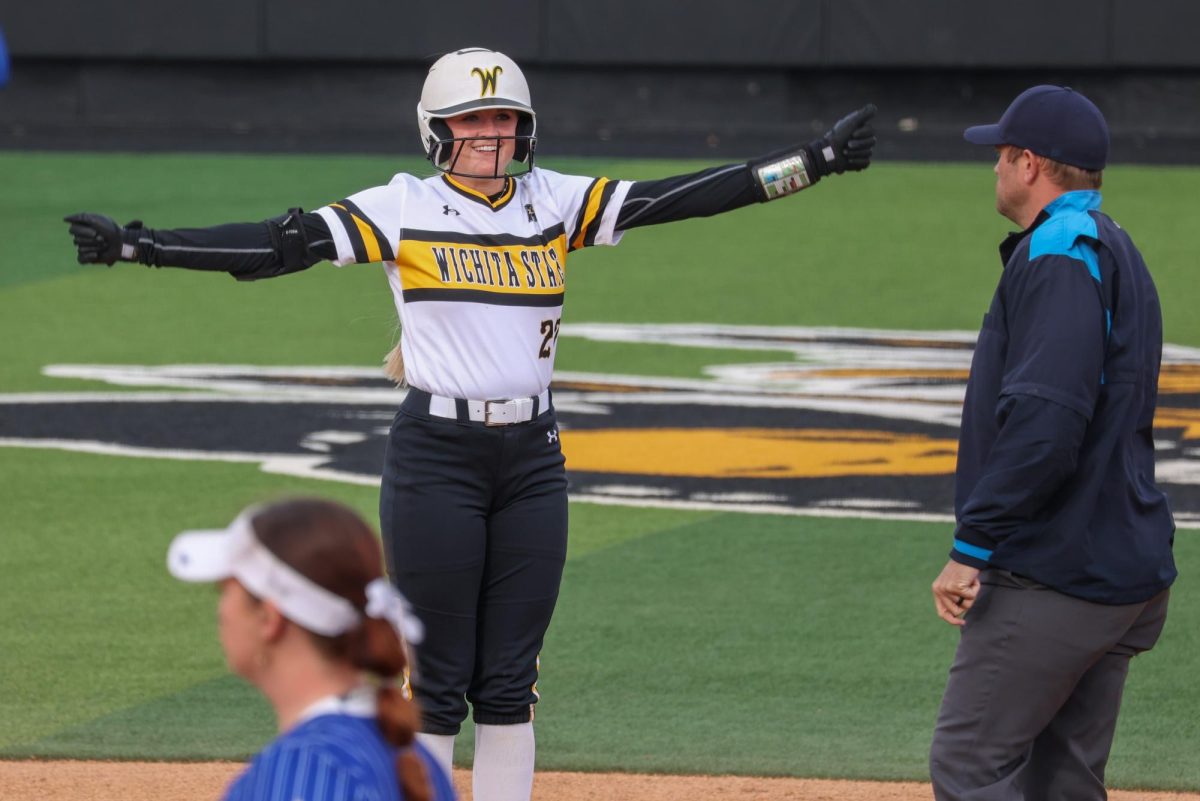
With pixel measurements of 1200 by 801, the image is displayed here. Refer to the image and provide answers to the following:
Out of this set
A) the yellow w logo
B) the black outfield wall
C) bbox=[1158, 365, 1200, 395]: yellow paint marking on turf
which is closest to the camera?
the yellow w logo

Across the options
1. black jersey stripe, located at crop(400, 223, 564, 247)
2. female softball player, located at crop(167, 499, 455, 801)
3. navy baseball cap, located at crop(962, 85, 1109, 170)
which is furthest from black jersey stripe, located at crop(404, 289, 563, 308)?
female softball player, located at crop(167, 499, 455, 801)

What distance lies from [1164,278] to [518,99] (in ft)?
41.2

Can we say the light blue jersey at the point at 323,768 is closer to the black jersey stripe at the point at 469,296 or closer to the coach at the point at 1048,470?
the coach at the point at 1048,470

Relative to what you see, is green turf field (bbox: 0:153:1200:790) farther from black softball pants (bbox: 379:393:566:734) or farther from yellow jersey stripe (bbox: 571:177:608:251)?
black softball pants (bbox: 379:393:566:734)

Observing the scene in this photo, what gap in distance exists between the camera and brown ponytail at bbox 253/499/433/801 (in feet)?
7.94

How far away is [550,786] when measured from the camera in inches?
231

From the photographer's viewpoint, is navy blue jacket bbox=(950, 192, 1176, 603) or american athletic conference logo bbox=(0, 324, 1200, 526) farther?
A: american athletic conference logo bbox=(0, 324, 1200, 526)

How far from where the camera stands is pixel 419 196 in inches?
185

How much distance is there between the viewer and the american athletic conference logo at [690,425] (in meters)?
9.75

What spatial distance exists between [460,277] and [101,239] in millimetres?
844

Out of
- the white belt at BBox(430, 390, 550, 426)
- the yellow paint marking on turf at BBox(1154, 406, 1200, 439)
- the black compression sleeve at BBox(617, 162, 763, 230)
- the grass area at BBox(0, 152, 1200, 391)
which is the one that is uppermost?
the black compression sleeve at BBox(617, 162, 763, 230)

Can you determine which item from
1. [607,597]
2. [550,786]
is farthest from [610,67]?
[550,786]

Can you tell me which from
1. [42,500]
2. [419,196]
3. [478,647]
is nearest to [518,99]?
[419,196]

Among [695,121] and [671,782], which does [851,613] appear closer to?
[671,782]
